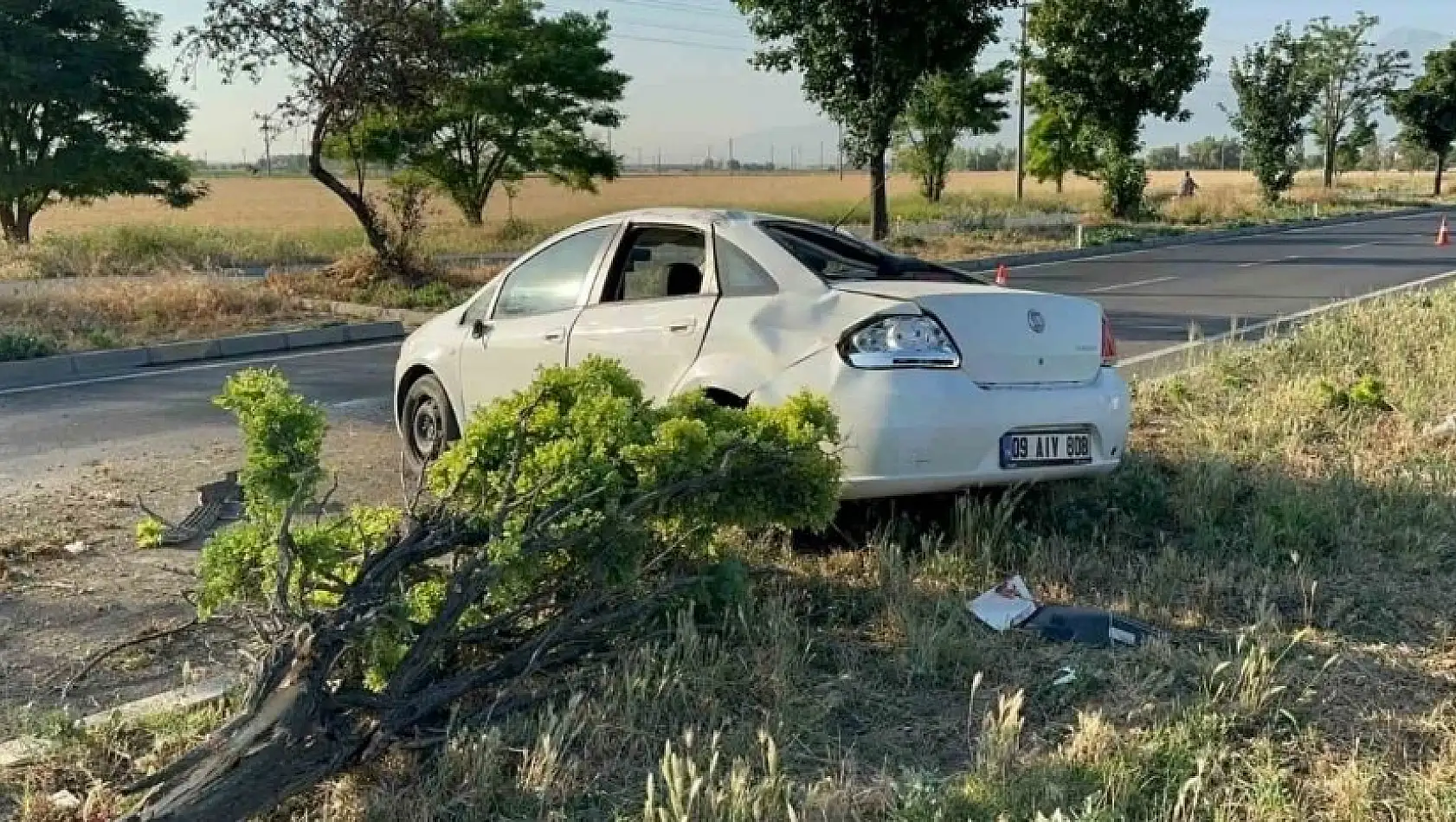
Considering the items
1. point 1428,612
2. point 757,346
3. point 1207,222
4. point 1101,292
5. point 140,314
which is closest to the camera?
point 1428,612

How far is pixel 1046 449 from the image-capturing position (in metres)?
4.95

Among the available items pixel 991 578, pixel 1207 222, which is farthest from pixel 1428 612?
pixel 1207 222

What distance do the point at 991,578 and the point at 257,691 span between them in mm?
2681

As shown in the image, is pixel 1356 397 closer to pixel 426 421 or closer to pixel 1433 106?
pixel 426 421

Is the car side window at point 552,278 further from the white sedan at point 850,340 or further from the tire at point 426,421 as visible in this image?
the tire at point 426,421

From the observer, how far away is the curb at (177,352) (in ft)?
37.4

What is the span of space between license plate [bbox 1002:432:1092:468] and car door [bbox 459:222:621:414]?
7.18ft

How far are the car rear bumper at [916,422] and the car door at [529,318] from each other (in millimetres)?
1486

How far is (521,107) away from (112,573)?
90.0 feet

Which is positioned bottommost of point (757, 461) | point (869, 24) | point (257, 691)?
point (257, 691)

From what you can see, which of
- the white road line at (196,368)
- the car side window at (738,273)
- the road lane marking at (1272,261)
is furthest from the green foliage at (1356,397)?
the road lane marking at (1272,261)

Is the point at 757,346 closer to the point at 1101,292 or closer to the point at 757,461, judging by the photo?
the point at 757,461

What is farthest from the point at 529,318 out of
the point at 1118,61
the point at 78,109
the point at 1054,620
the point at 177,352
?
the point at 1118,61

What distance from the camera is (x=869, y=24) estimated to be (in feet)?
78.0
